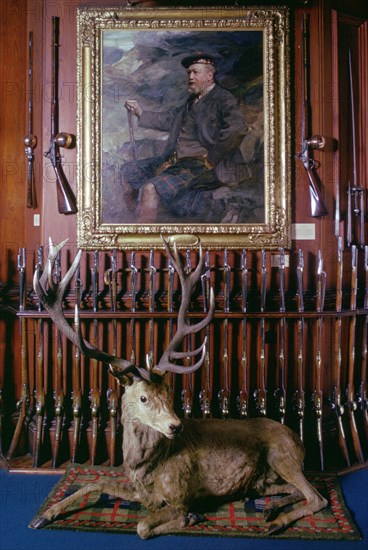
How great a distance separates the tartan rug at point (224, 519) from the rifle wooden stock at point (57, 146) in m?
1.89

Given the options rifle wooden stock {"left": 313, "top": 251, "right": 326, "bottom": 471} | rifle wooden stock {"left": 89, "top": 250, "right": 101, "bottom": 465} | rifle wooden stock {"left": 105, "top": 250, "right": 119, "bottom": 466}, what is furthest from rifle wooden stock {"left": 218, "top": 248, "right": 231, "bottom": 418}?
rifle wooden stock {"left": 89, "top": 250, "right": 101, "bottom": 465}

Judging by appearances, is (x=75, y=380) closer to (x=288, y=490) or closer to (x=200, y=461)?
(x=200, y=461)

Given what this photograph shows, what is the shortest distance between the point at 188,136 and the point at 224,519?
8.44 feet

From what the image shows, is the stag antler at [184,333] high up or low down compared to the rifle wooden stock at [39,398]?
up

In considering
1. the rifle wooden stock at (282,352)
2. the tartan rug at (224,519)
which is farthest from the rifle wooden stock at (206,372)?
the tartan rug at (224,519)

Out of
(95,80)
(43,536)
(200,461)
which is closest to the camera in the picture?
(43,536)

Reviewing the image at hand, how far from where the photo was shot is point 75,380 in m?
3.61

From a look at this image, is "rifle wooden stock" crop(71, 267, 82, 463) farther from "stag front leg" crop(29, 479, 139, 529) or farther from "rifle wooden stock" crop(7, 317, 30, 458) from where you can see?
"stag front leg" crop(29, 479, 139, 529)

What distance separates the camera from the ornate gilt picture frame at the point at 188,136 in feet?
13.0

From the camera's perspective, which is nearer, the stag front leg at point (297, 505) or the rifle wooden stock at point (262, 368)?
the stag front leg at point (297, 505)

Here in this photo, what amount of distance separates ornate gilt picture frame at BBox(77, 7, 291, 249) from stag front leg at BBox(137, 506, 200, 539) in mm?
1870

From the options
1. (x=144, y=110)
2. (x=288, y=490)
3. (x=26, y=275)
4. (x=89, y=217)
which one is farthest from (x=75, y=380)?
(x=144, y=110)

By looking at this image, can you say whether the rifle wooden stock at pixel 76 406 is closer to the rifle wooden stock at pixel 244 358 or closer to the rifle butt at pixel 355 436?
the rifle wooden stock at pixel 244 358

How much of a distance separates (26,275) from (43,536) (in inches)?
74.5
